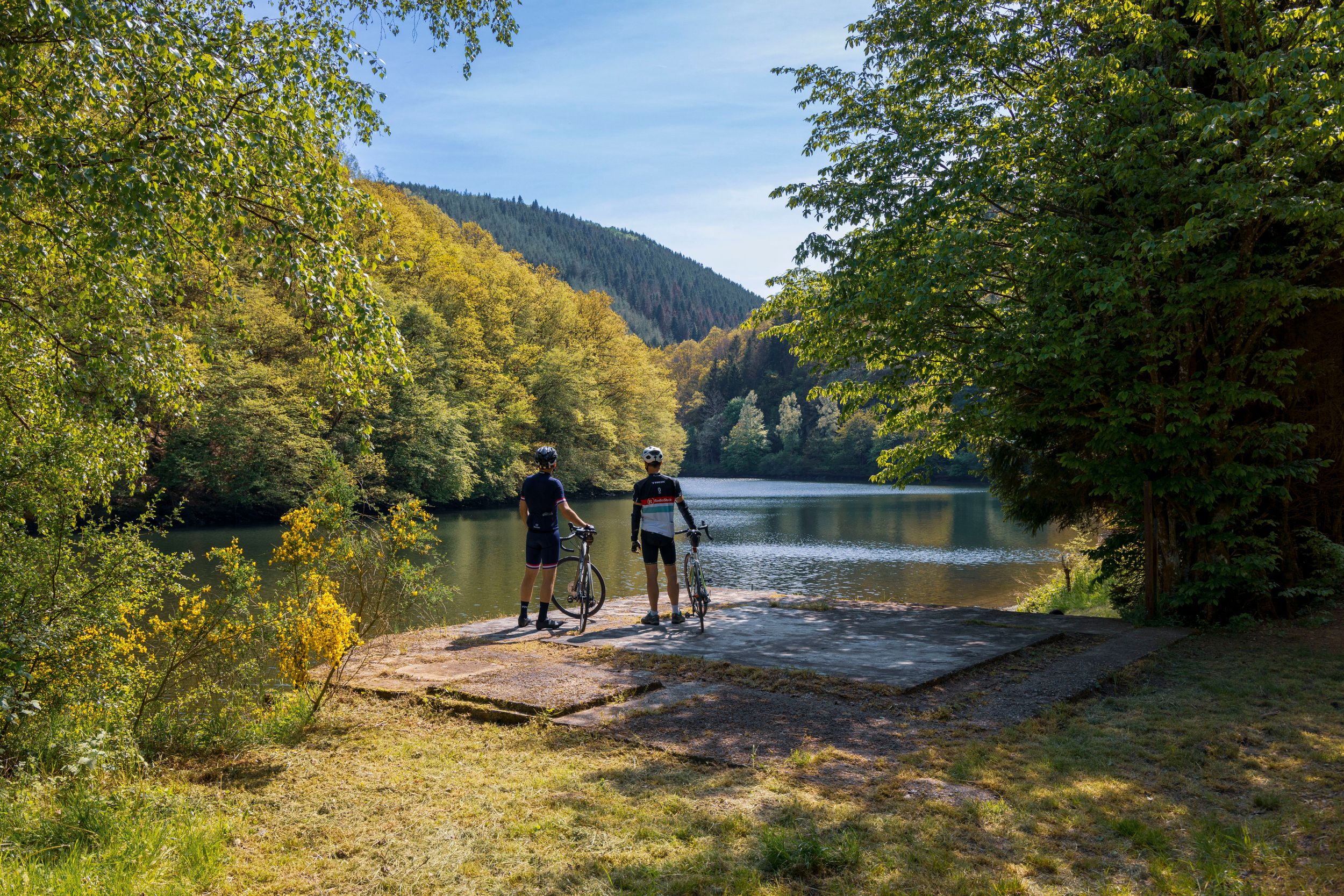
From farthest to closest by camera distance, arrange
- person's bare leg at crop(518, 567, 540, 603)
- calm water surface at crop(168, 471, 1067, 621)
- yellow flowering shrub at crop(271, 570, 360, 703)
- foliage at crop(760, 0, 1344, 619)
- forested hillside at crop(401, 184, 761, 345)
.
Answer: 1. forested hillside at crop(401, 184, 761, 345)
2. calm water surface at crop(168, 471, 1067, 621)
3. person's bare leg at crop(518, 567, 540, 603)
4. foliage at crop(760, 0, 1344, 619)
5. yellow flowering shrub at crop(271, 570, 360, 703)

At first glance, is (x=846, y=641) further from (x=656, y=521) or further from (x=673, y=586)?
(x=656, y=521)

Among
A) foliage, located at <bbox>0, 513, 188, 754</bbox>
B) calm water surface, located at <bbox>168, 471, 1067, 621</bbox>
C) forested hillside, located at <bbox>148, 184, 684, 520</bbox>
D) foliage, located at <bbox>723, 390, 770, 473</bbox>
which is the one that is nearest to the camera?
foliage, located at <bbox>0, 513, 188, 754</bbox>

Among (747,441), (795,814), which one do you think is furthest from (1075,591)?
(747,441)

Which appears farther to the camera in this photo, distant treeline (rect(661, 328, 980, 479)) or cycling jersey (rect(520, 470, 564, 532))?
distant treeline (rect(661, 328, 980, 479))

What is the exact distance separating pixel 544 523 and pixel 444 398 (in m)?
27.0

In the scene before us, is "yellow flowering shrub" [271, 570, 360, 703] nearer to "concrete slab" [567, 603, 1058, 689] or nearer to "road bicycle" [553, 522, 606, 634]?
"concrete slab" [567, 603, 1058, 689]

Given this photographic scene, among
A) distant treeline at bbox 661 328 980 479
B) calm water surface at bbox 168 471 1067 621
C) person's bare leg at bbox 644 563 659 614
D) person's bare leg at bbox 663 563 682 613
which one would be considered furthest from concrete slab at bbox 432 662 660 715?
distant treeline at bbox 661 328 980 479

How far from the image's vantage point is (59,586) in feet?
14.6

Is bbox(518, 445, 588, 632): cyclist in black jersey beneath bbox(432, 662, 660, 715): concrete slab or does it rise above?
above

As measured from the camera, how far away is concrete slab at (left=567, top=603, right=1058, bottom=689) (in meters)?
6.59

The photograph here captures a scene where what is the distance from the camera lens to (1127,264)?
7930mm

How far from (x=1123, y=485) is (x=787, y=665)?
4.44 metres

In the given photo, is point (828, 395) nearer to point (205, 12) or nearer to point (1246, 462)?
point (1246, 462)

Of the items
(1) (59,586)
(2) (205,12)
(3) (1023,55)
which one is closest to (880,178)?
(3) (1023,55)
